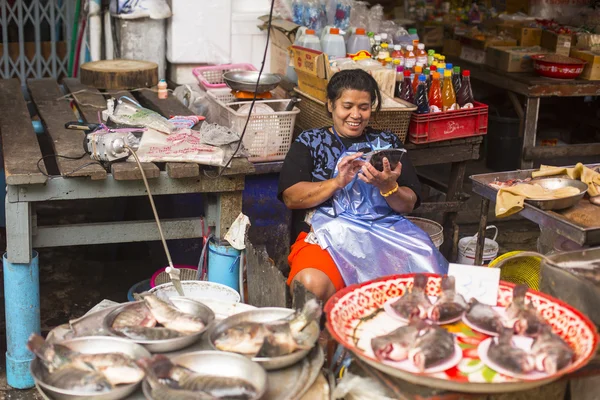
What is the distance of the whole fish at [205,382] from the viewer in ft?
7.79

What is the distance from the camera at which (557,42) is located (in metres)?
6.97

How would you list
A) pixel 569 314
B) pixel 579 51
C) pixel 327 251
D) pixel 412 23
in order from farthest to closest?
pixel 412 23 → pixel 579 51 → pixel 327 251 → pixel 569 314

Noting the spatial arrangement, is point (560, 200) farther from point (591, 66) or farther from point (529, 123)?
point (591, 66)

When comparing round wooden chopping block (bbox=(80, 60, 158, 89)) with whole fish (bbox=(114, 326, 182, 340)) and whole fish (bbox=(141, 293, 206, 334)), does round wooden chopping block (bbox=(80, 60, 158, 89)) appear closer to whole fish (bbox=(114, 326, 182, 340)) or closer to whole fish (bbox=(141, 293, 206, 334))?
whole fish (bbox=(141, 293, 206, 334))

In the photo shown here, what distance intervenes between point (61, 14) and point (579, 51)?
4.63 metres

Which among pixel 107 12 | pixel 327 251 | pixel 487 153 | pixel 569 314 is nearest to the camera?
pixel 569 314

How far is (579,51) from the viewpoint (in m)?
6.71

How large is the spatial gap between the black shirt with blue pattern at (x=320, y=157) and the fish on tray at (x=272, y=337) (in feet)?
4.28

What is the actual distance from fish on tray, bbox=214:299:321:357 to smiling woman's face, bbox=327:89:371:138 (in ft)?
4.75

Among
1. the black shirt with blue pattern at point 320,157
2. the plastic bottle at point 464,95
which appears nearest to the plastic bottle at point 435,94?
the plastic bottle at point 464,95

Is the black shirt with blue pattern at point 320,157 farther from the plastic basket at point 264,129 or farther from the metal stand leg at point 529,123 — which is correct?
the metal stand leg at point 529,123

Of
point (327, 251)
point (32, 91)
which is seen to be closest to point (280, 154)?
point (327, 251)

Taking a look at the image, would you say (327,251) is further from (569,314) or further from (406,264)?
(569,314)

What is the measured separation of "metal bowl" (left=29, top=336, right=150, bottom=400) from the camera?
2.39 meters
